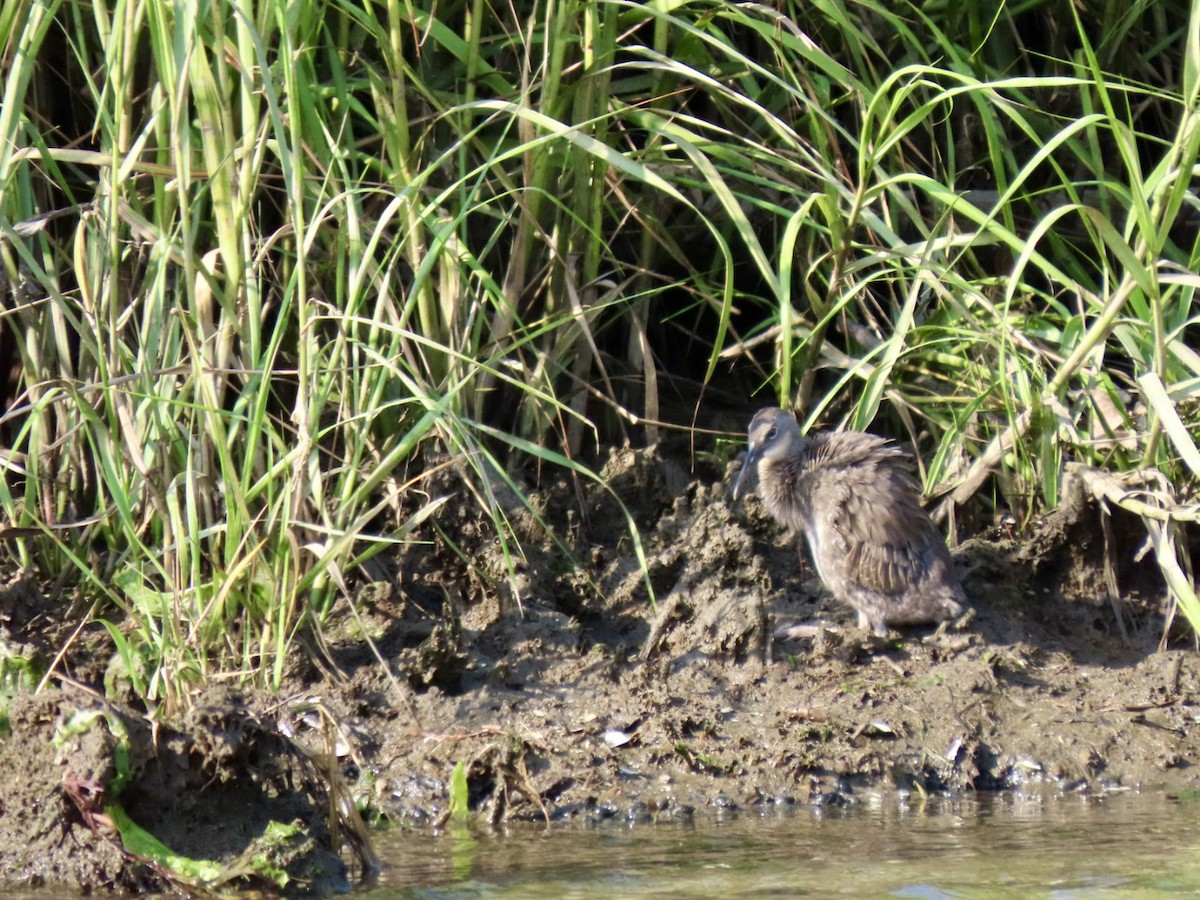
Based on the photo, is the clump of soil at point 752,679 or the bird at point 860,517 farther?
the bird at point 860,517

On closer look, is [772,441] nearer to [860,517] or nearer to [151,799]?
[860,517]

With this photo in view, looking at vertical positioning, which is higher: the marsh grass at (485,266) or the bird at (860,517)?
the marsh grass at (485,266)

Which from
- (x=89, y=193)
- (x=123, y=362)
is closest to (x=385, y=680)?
(x=123, y=362)

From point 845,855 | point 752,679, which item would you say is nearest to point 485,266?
point 752,679

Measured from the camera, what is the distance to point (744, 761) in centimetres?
477

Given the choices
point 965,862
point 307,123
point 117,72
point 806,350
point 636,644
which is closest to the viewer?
point 965,862

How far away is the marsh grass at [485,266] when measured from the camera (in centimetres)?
441

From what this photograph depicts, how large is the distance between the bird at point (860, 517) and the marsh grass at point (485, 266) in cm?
16

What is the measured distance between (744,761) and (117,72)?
8.68ft

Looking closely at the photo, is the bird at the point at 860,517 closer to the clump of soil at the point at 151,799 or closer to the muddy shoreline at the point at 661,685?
the muddy shoreline at the point at 661,685

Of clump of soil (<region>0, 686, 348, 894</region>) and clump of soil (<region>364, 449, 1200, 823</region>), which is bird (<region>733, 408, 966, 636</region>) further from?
clump of soil (<region>0, 686, 348, 894</region>)

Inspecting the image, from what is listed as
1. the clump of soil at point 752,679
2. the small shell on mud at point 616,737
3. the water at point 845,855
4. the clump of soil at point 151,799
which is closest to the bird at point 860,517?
the clump of soil at point 752,679

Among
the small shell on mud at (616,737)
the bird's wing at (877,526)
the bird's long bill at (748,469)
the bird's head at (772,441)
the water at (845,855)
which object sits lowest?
the water at (845,855)

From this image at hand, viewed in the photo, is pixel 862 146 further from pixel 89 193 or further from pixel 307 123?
pixel 89 193
